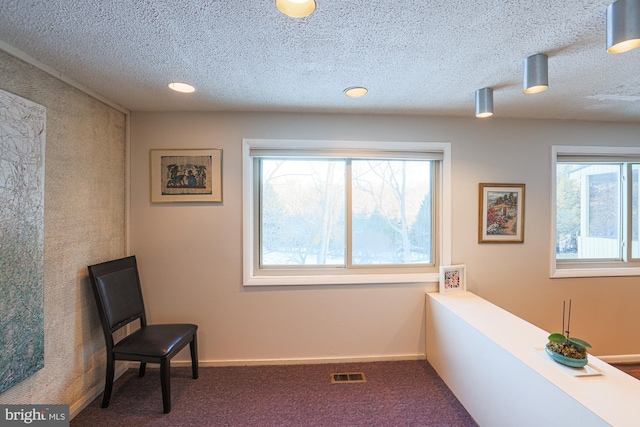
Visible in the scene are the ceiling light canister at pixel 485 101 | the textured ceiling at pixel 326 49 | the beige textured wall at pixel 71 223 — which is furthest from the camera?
the ceiling light canister at pixel 485 101

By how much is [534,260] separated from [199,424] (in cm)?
305

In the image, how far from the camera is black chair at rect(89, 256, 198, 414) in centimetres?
179

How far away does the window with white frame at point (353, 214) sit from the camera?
2.51 metres

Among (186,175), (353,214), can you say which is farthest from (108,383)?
(353,214)

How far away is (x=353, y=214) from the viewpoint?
259 centimetres

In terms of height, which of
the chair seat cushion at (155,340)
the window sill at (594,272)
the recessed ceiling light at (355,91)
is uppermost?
the recessed ceiling light at (355,91)

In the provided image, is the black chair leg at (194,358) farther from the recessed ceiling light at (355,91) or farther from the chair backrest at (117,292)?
the recessed ceiling light at (355,91)

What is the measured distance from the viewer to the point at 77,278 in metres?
1.84

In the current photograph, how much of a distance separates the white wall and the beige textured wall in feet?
0.97

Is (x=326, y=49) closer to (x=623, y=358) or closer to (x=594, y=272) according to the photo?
(x=594, y=272)

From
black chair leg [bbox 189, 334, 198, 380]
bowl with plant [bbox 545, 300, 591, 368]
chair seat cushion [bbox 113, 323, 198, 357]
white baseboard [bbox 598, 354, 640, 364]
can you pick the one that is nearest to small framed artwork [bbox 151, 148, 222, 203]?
chair seat cushion [bbox 113, 323, 198, 357]

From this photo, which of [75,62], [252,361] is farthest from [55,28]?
[252,361]

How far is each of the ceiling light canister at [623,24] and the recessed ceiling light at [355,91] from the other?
1195 millimetres

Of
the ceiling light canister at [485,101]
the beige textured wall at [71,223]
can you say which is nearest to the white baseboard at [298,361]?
the beige textured wall at [71,223]
